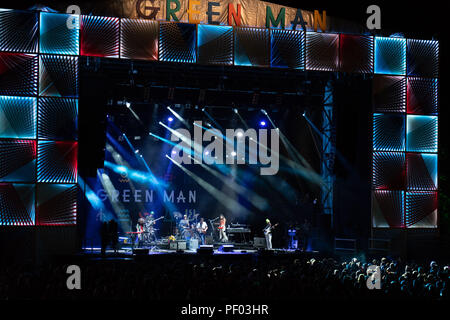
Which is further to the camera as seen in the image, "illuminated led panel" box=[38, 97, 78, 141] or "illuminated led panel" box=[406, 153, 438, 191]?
"illuminated led panel" box=[406, 153, 438, 191]

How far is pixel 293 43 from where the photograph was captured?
725 inches

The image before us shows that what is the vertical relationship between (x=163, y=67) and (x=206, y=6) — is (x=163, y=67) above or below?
below

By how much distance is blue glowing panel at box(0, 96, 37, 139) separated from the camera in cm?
1639

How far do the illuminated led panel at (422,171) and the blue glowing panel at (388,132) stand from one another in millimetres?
623

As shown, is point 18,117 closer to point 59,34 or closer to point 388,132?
point 59,34

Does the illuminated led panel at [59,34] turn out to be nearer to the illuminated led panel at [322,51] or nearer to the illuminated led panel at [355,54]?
the illuminated led panel at [322,51]

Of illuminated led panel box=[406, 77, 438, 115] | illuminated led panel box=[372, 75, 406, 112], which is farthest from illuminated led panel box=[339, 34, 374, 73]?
illuminated led panel box=[406, 77, 438, 115]

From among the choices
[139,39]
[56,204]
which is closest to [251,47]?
[139,39]

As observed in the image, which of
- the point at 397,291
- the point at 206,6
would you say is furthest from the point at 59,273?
the point at 206,6

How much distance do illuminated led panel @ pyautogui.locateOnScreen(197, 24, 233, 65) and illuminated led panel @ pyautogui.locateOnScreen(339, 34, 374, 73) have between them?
4.12 m

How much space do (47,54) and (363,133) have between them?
452 inches

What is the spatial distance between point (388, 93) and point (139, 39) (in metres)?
9.12

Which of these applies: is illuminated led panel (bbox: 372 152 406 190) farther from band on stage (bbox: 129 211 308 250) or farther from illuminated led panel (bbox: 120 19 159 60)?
illuminated led panel (bbox: 120 19 159 60)
